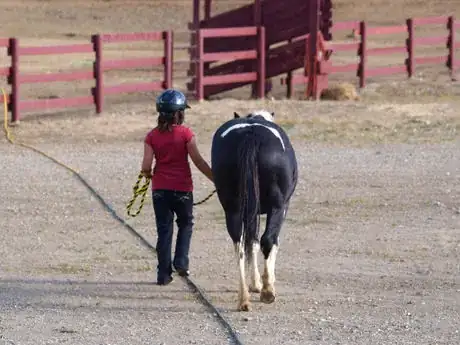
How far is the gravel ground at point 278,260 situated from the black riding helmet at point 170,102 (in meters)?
1.29

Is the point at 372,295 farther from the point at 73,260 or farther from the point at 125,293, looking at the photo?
the point at 73,260

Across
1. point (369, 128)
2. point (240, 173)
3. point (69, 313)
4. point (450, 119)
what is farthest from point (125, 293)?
point (450, 119)

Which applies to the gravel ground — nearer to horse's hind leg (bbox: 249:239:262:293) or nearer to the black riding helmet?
horse's hind leg (bbox: 249:239:262:293)

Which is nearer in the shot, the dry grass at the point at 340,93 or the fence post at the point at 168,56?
the fence post at the point at 168,56

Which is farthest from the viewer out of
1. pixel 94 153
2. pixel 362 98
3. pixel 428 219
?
Answer: pixel 362 98

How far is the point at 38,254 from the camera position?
1089 centimetres

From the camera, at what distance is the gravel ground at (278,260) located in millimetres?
8398

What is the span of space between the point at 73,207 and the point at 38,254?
222cm

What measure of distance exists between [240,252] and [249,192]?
0.40m

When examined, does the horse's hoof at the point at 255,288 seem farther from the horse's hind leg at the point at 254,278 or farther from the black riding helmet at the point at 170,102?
the black riding helmet at the point at 170,102

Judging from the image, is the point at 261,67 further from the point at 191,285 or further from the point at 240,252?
the point at 240,252

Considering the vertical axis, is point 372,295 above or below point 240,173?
below

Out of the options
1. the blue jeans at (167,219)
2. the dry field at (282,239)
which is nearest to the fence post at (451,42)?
the dry field at (282,239)

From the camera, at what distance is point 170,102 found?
934 cm
